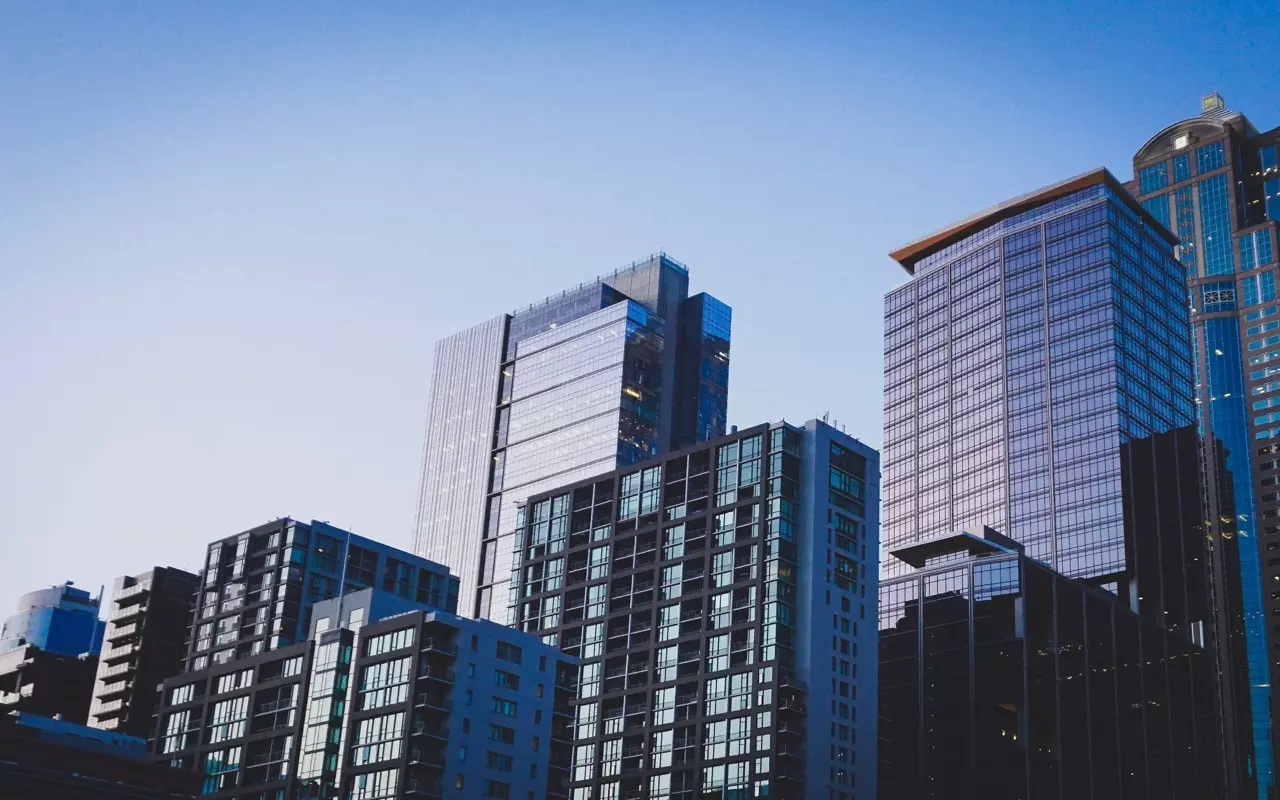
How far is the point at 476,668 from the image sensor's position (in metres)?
159

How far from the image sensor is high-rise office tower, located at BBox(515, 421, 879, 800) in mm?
177250

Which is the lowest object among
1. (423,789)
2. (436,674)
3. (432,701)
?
(423,789)

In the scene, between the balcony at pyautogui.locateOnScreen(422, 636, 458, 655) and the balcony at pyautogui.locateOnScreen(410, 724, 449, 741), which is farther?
the balcony at pyautogui.locateOnScreen(422, 636, 458, 655)

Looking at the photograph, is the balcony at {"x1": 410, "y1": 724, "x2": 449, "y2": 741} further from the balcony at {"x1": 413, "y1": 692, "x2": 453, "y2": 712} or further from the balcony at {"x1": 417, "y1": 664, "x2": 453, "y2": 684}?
the balcony at {"x1": 417, "y1": 664, "x2": 453, "y2": 684}

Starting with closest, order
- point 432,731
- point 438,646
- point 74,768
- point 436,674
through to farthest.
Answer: point 74,768 < point 432,731 < point 436,674 < point 438,646

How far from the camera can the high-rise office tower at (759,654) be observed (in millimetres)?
177250

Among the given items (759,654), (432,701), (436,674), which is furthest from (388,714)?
(759,654)

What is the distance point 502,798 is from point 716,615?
45147 mm

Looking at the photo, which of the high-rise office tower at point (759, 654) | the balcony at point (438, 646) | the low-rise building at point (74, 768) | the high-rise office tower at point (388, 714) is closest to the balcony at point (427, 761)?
the high-rise office tower at point (388, 714)

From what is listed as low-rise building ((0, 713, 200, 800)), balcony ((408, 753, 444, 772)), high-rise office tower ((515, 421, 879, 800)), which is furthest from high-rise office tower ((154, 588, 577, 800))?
high-rise office tower ((515, 421, 879, 800))

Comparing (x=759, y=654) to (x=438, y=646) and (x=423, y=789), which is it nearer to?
(x=438, y=646)

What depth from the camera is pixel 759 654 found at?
598 ft

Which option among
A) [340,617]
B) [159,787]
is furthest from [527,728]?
[159,787]

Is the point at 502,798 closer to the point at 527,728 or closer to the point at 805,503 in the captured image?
the point at 527,728
